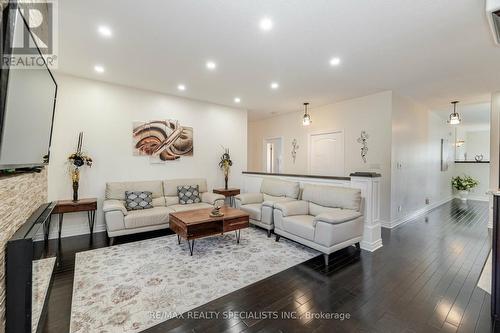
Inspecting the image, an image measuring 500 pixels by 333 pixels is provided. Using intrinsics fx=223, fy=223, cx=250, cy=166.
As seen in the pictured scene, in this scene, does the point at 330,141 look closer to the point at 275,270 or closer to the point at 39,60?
the point at 275,270

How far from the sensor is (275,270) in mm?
2746

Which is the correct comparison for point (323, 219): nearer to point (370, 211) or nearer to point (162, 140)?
point (370, 211)

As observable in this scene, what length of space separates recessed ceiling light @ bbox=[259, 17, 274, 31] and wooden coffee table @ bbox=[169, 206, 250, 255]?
2567 mm

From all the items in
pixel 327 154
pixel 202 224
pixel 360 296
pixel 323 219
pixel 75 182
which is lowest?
pixel 360 296

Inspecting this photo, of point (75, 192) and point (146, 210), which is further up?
point (75, 192)

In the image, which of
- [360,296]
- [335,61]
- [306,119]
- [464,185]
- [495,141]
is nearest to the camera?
[360,296]

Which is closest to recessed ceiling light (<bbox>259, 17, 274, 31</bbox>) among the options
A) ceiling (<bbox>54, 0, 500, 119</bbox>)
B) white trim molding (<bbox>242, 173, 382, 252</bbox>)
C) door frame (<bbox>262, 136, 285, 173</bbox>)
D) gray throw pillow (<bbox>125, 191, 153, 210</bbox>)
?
ceiling (<bbox>54, 0, 500, 119</bbox>)

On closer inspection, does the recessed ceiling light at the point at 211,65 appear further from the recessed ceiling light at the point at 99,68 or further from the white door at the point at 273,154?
the white door at the point at 273,154

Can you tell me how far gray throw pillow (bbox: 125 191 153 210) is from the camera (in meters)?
4.04

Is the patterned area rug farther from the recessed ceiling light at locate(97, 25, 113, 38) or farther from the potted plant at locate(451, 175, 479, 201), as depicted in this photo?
the potted plant at locate(451, 175, 479, 201)

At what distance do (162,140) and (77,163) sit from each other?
1575 millimetres

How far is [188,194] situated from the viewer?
4.73 m

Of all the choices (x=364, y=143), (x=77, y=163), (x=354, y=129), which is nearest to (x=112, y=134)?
(x=77, y=163)

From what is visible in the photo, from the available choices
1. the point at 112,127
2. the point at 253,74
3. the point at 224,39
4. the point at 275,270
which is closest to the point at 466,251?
the point at 275,270
